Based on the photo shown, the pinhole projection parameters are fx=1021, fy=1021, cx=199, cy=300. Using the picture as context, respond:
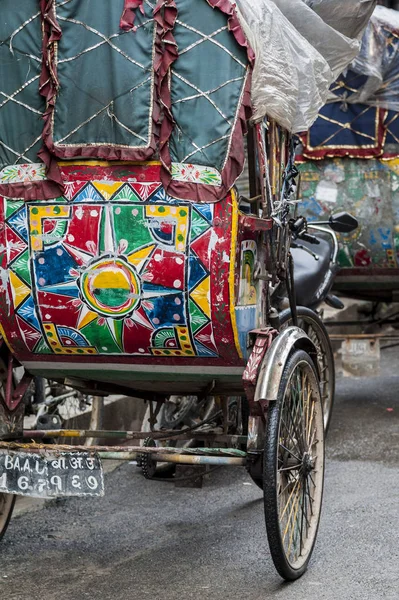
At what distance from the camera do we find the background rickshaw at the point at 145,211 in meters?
3.86

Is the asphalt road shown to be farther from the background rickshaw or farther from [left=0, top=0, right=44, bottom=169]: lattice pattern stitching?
[left=0, top=0, right=44, bottom=169]: lattice pattern stitching

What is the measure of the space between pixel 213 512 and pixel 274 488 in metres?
1.45

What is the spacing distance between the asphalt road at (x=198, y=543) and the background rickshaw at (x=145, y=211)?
0.25 metres

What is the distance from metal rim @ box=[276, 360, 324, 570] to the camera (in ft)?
13.4

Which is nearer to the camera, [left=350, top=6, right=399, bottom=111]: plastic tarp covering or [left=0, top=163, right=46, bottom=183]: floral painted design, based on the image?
[left=0, top=163, right=46, bottom=183]: floral painted design

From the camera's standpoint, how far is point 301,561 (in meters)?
4.15

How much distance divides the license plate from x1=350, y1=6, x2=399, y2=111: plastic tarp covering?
156 inches

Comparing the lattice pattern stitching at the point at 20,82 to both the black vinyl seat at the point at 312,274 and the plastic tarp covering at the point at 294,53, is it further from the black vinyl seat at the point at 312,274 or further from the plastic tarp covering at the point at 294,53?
the black vinyl seat at the point at 312,274

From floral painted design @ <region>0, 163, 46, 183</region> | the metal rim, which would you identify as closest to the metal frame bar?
the metal rim

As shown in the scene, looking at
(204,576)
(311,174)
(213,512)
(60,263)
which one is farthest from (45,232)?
(311,174)

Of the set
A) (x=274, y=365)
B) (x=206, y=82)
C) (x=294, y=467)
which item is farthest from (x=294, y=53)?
(x=294, y=467)

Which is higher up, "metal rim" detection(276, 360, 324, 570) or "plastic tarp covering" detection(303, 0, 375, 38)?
"plastic tarp covering" detection(303, 0, 375, 38)

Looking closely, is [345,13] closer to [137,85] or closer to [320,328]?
[137,85]

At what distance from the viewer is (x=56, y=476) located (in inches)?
159
